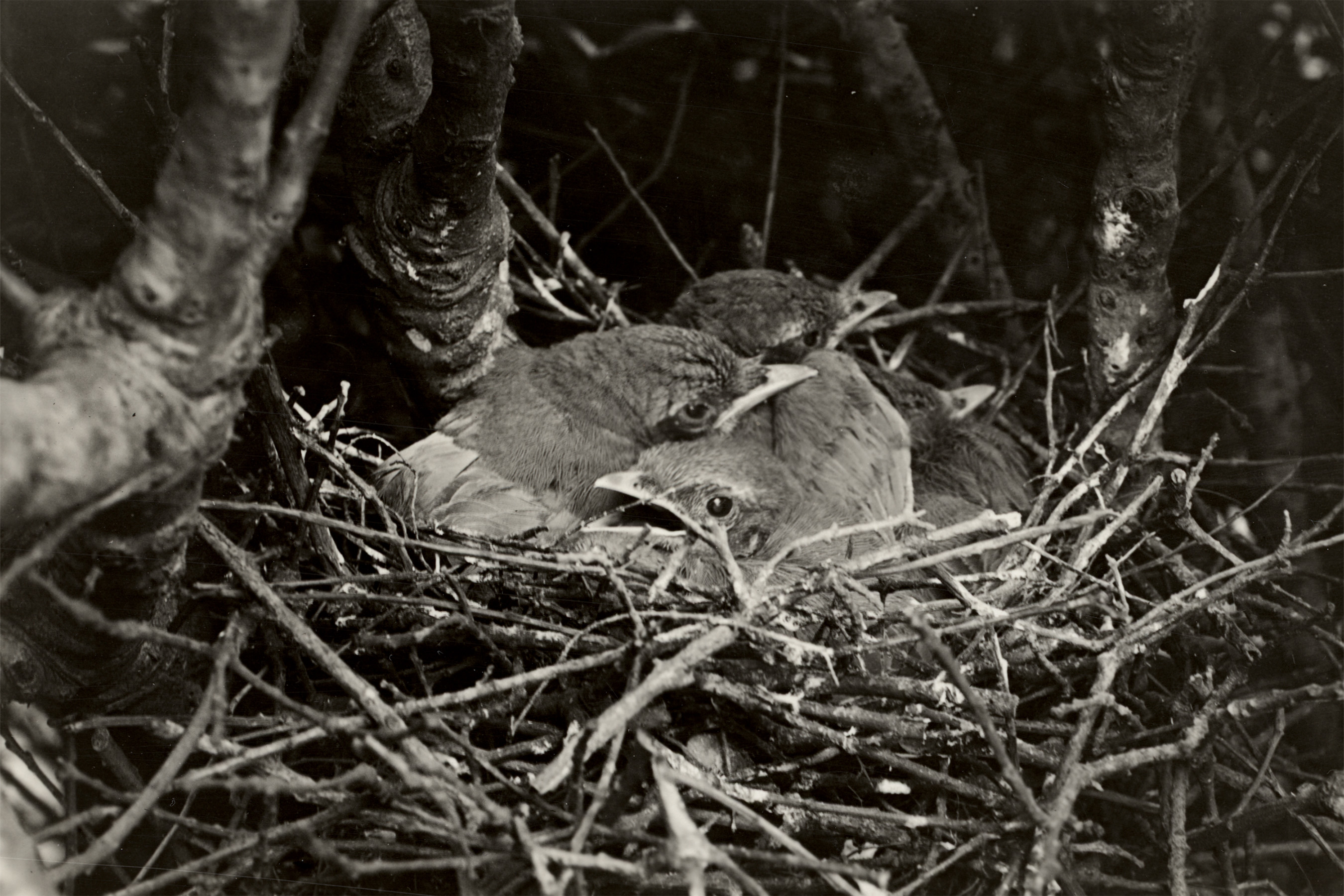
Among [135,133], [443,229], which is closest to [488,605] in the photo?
[443,229]

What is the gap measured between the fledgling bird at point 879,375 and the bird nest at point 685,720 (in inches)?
21.1

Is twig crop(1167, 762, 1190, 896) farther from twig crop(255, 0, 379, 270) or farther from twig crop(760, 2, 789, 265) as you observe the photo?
twig crop(760, 2, 789, 265)

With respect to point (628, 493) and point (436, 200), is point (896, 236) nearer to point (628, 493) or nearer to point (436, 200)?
point (628, 493)

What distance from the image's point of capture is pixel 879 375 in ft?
12.1

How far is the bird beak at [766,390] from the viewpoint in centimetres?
341

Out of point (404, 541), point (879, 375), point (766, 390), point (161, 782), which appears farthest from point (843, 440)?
point (161, 782)

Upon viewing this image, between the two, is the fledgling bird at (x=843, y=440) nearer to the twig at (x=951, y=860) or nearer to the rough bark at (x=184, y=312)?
the twig at (x=951, y=860)

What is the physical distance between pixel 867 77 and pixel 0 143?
2324 mm

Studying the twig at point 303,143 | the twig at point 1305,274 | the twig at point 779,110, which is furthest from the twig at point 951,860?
the twig at point 779,110

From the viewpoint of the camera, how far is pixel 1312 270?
326 cm

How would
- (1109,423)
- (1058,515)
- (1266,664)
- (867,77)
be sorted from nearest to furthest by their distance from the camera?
(1058,515)
(1266,664)
(1109,423)
(867,77)

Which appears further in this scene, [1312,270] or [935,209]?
[935,209]

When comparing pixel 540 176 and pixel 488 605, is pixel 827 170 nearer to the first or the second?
pixel 540 176

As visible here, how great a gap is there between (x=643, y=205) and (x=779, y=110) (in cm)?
49
